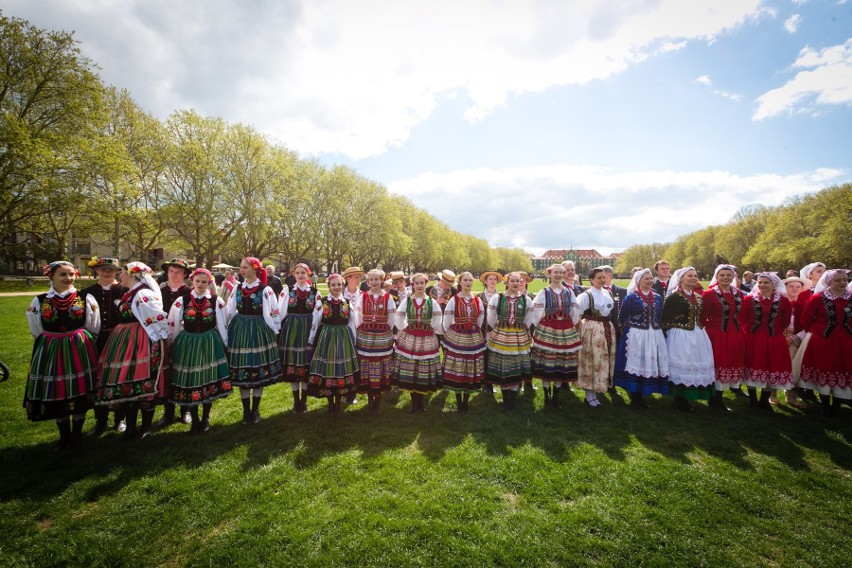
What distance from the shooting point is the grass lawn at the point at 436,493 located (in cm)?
326

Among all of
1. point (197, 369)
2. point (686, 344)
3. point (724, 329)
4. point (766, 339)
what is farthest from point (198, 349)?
point (766, 339)

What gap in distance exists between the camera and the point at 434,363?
21.1 feet

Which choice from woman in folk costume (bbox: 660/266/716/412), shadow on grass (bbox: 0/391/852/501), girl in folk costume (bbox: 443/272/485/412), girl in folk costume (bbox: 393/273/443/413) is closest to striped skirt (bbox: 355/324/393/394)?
girl in folk costume (bbox: 393/273/443/413)

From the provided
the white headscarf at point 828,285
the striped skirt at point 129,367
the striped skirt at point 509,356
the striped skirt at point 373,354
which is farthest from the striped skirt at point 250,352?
the white headscarf at point 828,285

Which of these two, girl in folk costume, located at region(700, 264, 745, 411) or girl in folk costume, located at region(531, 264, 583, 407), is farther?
girl in folk costume, located at region(531, 264, 583, 407)

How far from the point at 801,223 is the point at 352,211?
169ft

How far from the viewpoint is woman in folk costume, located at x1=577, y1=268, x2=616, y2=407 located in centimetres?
677

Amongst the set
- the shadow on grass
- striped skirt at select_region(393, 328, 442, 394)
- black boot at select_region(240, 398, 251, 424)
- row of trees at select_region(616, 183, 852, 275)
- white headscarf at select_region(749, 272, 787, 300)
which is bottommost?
the shadow on grass

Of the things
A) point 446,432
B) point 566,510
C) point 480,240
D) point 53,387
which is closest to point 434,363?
point 446,432

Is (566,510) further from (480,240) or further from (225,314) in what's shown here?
(480,240)

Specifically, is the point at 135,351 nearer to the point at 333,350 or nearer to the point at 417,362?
the point at 333,350

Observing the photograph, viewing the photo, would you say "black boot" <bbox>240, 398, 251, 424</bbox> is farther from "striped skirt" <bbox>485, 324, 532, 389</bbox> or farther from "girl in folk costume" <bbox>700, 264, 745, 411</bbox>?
"girl in folk costume" <bbox>700, 264, 745, 411</bbox>

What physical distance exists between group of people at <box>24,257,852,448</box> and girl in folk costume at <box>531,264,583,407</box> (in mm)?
24

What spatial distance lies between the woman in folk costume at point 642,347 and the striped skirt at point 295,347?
6.04 m
